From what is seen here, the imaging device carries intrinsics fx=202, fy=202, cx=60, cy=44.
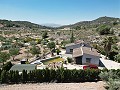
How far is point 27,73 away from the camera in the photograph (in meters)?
28.9

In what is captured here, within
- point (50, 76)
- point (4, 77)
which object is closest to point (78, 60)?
point (50, 76)

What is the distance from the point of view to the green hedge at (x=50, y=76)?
Result: 2834 centimetres

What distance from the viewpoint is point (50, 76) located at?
95.9 feet

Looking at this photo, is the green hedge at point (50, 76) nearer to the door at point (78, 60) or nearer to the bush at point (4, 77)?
the bush at point (4, 77)

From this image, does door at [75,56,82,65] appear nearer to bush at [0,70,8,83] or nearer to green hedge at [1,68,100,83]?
green hedge at [1,68,100,83]

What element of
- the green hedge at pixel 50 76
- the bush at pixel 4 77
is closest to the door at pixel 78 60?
the green hedge at pixel 50 76

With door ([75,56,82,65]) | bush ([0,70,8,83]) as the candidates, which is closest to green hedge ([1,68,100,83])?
Answer: bush ([0,70,8,83])

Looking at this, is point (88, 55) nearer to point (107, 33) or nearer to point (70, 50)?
point (70, 50)

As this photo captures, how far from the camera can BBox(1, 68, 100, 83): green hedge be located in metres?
28.3

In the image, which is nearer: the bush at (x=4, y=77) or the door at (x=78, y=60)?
the bush at (x=4, y=77)

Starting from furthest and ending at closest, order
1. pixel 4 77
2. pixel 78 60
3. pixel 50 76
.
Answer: pixel 78 60 → pixel 50 76 → pixel 4 77

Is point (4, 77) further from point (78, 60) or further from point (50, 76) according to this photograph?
point (78, 60)

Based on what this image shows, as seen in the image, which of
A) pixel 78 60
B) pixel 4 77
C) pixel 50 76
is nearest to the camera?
pixel 4 77

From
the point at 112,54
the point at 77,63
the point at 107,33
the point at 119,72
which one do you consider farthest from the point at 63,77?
the point at 107,33
